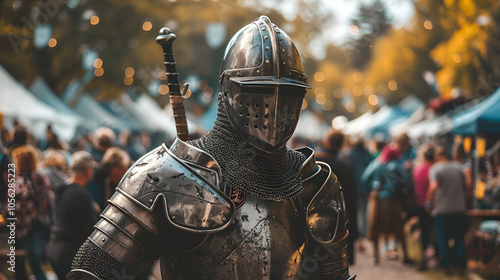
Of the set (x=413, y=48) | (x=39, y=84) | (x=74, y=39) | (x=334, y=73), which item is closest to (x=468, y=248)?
(x=39, y=84)

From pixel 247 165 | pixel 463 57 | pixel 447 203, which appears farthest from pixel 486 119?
pixel 463 57

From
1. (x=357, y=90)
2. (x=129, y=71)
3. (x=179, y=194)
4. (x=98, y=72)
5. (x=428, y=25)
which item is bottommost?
(x=179, y=194)

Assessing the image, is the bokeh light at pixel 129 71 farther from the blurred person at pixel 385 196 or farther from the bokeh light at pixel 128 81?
the blurred person at pixel 385 196

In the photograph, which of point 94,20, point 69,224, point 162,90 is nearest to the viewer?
point 69,224

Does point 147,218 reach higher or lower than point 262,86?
lower

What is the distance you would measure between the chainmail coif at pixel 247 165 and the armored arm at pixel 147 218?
0.63 feet

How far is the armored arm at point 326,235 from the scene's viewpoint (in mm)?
2549

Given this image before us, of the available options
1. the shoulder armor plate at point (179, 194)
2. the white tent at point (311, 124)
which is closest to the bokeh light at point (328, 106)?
the white tent at point (311, 124)

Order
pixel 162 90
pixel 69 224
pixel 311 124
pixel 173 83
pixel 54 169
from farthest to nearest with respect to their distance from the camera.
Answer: pixel 311 124 < pixel 162 90 < pixel 54 169 < pixel 69 224 < pixel 173 83

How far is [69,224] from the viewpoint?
498 centimetres

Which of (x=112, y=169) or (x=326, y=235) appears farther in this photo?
(x=112, y=169)

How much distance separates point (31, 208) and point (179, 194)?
4.23 metres

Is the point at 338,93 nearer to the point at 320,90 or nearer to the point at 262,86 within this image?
the point at 320,90

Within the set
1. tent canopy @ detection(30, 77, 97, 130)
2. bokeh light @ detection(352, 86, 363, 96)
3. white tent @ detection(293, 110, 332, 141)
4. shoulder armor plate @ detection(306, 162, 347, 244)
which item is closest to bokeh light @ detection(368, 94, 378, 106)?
white tent @ detection(293, 110, 332, 141)
